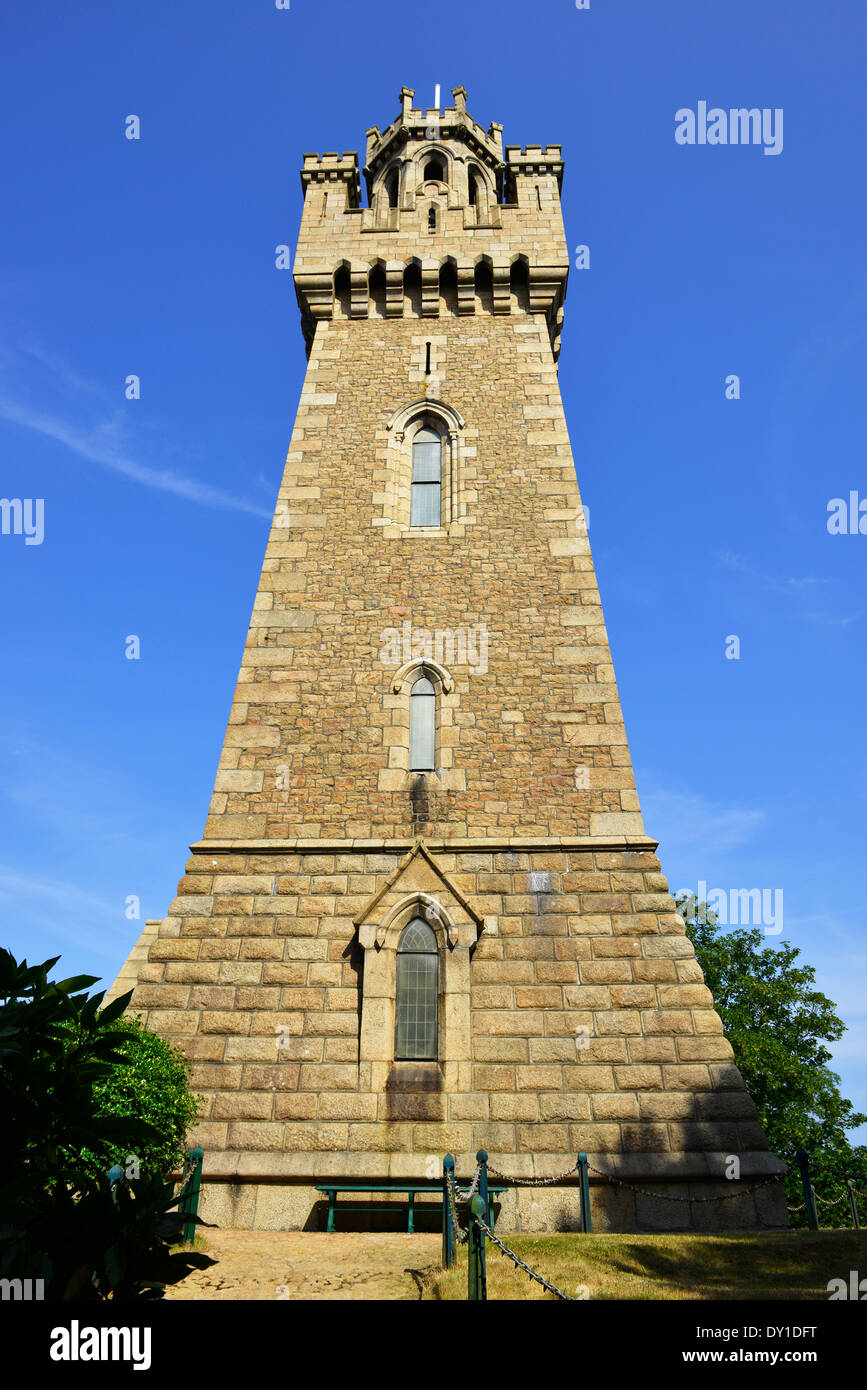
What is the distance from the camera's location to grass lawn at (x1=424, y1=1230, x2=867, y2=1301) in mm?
6410

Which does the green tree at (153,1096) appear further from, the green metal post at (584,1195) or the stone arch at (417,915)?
the green metal post at (584,1195)

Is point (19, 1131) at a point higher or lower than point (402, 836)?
lower

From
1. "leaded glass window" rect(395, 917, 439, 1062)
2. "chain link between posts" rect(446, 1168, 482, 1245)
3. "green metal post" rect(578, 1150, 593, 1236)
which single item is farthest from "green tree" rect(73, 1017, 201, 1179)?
"green metal post" rect(578, 1150, 593, 1236)

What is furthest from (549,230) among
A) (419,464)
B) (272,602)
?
(272,602)

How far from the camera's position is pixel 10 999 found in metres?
3.36

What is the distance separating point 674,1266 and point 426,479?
11734 mm

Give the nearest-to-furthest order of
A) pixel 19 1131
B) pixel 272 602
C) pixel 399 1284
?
1. pixel 19 1131
2. pixel 399 1284
3. pixel 272 602

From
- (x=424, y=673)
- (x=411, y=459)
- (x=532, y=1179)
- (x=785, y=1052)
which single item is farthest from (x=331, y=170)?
(x=785, y=1052)

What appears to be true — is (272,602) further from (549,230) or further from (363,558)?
(549,230)

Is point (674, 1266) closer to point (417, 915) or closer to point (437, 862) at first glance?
point (417, 915)

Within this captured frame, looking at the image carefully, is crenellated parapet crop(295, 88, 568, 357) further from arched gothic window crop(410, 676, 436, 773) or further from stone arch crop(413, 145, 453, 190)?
arched gothic window crop(410, 676, 436, 773)

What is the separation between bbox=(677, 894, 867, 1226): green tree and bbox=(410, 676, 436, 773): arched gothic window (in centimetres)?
1394

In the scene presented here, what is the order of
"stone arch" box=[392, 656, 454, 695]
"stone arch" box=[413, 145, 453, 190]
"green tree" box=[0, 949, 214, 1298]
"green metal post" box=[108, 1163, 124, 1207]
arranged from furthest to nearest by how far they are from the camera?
"stone arch" box=[413, 145, 453, 190] < "stone arch" box=[392, 656, 454, 695] < "green metal post" box=[108, 1163, 124, 1207] < "green tree" box=[0, 949, 214, 1298]
